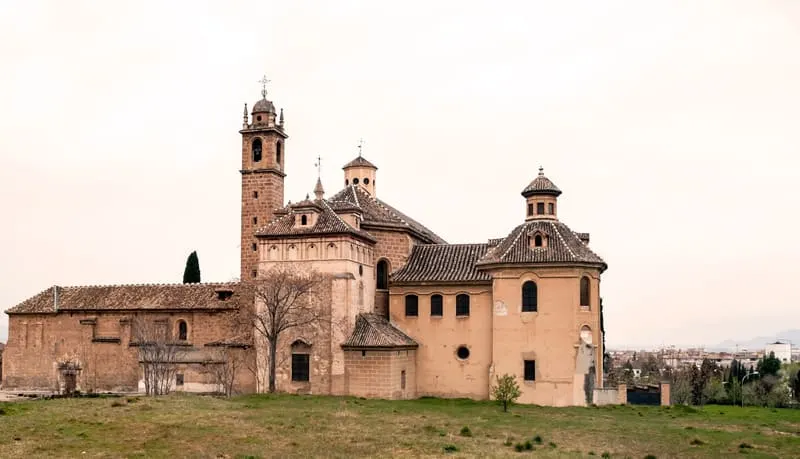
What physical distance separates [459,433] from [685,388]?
51.6 m

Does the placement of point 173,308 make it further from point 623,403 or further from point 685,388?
point 685,388

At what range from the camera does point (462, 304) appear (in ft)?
147

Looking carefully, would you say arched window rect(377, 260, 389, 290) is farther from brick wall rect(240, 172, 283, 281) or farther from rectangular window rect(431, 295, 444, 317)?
brick wall rect(240, 172, 283, 281)

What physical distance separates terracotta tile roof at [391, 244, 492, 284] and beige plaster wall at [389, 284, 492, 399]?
0.54 m

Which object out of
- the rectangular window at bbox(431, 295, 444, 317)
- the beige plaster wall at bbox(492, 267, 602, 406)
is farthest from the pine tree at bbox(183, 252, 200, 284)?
the beige plaster wall at bbox(492, 267, 602, 406)

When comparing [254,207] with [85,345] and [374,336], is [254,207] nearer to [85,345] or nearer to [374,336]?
[85,345]

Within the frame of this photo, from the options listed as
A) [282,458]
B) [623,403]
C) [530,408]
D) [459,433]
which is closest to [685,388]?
[623,403]

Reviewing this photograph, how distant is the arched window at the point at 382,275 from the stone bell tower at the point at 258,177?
27.6 ft

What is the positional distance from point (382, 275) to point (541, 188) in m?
10.3

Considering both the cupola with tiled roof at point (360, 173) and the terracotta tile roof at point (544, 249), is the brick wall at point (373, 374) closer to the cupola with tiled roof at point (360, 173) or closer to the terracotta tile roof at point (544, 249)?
the terracotta tile roof at point (544, 249)

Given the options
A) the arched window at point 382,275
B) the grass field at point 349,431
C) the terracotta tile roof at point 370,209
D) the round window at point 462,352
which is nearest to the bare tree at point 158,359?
the grass field at point 349,431

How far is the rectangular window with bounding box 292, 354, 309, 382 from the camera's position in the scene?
41750mm

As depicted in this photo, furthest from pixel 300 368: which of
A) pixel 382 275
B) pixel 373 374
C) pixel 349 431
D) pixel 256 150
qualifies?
pixel 256 150

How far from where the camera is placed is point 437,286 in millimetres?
44875
